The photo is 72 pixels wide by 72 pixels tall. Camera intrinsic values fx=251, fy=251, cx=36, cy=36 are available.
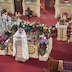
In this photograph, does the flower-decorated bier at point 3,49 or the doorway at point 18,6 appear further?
the doorway at point 18,6

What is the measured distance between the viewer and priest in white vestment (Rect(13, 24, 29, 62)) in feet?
30.3

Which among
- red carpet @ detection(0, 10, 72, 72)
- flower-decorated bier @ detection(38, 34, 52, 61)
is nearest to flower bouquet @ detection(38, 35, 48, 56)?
flower-decorated bier @ detection(38, 34, 52, 61)

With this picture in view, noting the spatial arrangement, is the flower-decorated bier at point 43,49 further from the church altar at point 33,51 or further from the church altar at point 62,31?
the church altar at point 62,31

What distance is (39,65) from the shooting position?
9.16 m

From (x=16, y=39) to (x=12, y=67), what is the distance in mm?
1042

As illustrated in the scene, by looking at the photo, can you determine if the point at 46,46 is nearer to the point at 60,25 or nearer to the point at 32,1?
the point at 60,25

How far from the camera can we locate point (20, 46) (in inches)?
365

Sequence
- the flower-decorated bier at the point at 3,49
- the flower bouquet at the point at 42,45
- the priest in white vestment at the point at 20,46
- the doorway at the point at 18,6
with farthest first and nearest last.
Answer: the doorway at the point at 18,6 → the flower-decorated bier at the point at 3,49 → the flower bouquet at the point at 42,45 → the priest in white vestment at the point at 20,46

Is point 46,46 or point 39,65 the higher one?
point 46,46

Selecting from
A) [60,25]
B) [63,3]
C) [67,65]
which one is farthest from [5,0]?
[67,65]

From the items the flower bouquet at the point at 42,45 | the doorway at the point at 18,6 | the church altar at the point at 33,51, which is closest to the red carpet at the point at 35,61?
the church altar at the point at 33,51

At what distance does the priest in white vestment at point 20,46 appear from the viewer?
9.23 m

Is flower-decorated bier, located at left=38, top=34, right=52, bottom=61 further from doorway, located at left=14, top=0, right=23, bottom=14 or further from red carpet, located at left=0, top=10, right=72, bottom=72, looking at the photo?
doorway, located at left=14, top=0, right=23, bottom=14

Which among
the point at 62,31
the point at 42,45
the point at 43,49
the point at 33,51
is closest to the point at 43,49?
the point at 43,49
